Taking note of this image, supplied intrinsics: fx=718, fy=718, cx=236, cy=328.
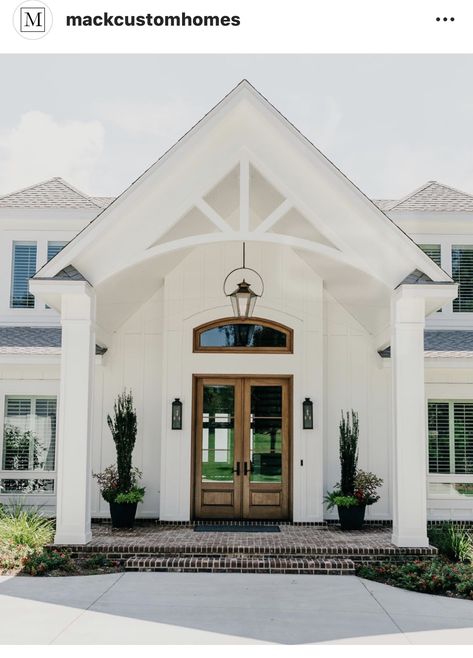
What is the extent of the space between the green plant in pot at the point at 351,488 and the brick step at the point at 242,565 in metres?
1.98

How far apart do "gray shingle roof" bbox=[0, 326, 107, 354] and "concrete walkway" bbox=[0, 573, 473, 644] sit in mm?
4053

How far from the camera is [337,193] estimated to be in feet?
26.9

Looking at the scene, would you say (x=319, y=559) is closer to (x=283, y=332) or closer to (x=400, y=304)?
(x=400, y=304)

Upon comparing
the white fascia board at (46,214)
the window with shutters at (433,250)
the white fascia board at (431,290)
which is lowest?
the white fascia board at (431,290)

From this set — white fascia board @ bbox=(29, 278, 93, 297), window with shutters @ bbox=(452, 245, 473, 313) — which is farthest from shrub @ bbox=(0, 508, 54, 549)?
window with shutters @ bbox=(452, 245, 473, 313)

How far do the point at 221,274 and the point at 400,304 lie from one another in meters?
3.43

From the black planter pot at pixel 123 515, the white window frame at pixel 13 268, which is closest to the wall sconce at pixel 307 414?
the black planter pot at pixel 123 515

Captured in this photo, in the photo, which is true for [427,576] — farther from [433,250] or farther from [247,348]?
Result: [433,250]

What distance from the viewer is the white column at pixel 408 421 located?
26.5 ft

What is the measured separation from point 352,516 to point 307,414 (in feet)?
5.28

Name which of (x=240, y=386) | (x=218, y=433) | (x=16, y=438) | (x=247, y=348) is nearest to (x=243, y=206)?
(x=247, y=348)

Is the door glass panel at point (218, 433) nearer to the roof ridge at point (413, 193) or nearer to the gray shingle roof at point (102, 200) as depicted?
the gray shingle roof at point (102, 200)

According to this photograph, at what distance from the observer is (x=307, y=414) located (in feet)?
34.7
